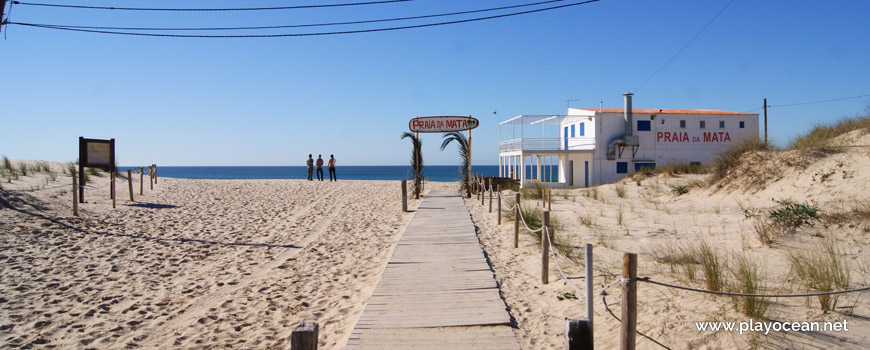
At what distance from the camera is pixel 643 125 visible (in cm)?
2862

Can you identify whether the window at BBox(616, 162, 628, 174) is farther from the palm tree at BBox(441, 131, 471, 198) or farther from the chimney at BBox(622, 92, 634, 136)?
the palm tree at BBox(441, 131, 471, 198)

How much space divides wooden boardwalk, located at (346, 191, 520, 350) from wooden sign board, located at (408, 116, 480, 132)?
1260 centimetres

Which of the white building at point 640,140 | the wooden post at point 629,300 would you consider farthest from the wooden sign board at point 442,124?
the wooden post at point 629,300

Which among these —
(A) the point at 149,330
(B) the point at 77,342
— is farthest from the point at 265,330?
(B) the point at 77,342

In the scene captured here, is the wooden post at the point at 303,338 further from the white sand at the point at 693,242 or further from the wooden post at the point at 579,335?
the white sand at the point at 693,242

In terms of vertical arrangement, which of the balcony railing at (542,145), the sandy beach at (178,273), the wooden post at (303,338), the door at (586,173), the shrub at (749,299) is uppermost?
the balcony railing at (542,145)

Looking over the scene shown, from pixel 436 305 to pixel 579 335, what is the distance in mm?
2519

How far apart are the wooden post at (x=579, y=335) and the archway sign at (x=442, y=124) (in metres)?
18.2

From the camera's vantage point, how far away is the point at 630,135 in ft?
92.0

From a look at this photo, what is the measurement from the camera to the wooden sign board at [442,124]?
2156 cm

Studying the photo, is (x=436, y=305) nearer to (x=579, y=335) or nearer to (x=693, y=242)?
(x=579, y=335)

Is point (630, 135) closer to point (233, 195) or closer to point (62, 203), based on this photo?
point (233, 195)

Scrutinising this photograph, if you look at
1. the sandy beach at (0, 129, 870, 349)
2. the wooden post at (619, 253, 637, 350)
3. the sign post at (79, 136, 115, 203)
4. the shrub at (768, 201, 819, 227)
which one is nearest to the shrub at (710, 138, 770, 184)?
the sandy beach at (0, 129, 870, 349)

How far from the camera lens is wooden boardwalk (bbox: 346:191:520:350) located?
181 inches
